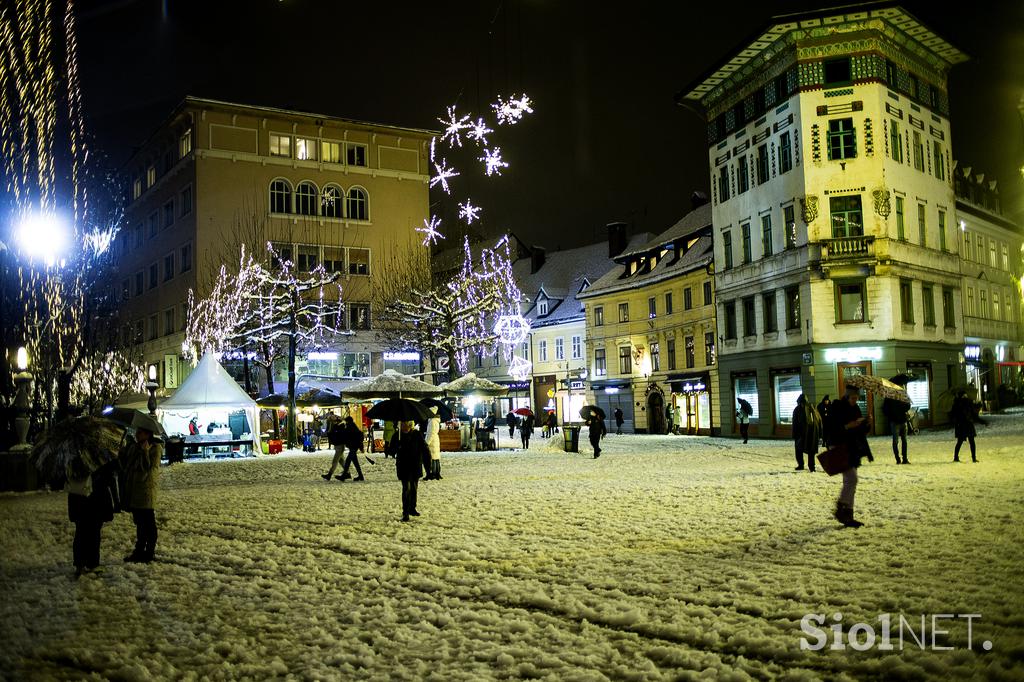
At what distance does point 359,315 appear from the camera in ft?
186

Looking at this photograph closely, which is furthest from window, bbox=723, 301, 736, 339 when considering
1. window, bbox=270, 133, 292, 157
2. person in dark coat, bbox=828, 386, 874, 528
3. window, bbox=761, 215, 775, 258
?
person in dark coat, bbox=828, 386, 874, 528

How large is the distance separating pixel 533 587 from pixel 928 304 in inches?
1381

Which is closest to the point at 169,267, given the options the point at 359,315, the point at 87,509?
the point at 359,315

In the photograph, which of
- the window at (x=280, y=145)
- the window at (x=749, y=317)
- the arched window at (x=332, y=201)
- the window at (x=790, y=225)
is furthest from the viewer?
the arched window at (x=332, y=201)

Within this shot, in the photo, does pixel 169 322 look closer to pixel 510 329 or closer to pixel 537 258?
pixel 510 329

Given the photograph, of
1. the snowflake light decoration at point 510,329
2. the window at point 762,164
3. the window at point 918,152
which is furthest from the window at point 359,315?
the window at point 918,152

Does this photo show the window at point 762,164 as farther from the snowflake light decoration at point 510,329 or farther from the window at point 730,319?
the snowflake light decoration at point 510,329

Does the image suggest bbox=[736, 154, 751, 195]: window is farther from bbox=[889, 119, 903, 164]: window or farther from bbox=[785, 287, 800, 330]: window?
bbox=[889, 119, 903, 164]: window

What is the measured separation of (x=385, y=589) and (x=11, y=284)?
36.3 meters

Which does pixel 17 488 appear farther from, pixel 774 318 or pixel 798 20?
pixel 798 20

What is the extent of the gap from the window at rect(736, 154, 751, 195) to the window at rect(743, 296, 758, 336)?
5.25m

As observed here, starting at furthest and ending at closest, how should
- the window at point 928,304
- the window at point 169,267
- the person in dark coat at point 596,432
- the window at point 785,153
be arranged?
the window at point 169,267
the window at point 928,304
the window at point 785,153
the person in dark coat at point 596,432

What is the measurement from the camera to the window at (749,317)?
41159 mm

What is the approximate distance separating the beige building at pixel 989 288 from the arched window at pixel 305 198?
3700 cm
